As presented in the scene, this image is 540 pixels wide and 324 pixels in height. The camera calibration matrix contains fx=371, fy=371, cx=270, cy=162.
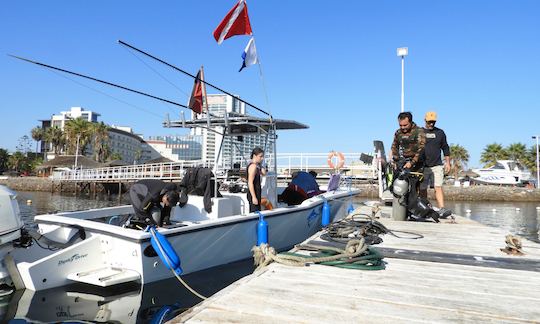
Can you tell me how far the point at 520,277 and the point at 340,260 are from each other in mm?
1482

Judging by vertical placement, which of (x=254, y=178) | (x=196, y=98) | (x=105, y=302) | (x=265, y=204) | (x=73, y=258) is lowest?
(x=105, y=302)

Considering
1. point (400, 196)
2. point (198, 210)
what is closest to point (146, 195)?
point (198, 210)

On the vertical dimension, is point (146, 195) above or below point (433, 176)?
below

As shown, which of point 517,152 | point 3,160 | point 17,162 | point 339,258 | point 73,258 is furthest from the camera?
point 3,160

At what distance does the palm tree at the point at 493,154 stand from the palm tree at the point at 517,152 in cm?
80

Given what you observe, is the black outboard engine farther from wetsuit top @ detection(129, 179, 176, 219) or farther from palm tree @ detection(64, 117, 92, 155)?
palm tree @ detection(64, 117, 92, 155)

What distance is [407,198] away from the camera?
6559 millimetres

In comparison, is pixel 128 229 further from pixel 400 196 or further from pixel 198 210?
pixel 400 196

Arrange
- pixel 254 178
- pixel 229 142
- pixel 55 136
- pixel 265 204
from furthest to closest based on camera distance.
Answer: pixel 55 136 < pixel 229 142 < pixel 265 204 < pixel 254 178

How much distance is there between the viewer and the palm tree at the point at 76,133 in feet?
190

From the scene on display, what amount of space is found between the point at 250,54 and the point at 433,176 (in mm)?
4267

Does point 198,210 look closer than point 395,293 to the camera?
No

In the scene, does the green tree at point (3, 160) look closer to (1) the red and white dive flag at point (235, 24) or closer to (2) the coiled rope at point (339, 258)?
(1) the red and white dive flag at point (235, 24)

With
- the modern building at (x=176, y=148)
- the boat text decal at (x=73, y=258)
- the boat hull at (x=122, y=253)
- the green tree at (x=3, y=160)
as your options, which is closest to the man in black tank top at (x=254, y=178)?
the boat hull at (x=122, y=253)
